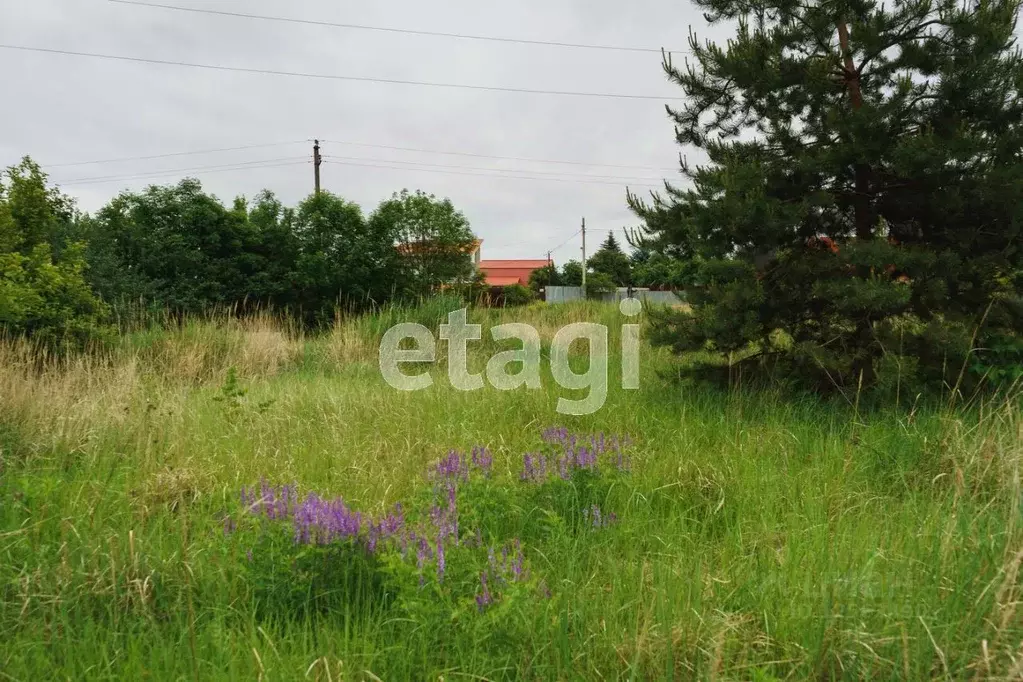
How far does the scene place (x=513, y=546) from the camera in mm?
2285

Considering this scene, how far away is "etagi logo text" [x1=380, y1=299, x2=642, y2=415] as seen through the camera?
5.23m

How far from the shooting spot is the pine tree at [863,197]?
3873 mm

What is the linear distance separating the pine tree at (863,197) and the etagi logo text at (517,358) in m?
0.92

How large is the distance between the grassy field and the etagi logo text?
2.88ft

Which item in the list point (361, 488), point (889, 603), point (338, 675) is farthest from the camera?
point (361, 488)

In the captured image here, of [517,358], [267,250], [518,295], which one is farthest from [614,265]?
[517,358]

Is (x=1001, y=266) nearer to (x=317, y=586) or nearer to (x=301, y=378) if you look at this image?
(x=317, y=586)

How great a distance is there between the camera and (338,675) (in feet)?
4.98

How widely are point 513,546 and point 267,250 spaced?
44.9 ft

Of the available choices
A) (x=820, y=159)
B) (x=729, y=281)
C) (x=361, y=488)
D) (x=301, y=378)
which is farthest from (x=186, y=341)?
(x=820, y=159)

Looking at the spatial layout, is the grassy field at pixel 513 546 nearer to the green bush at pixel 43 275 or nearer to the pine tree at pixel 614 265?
the green bush at pixel 43 275

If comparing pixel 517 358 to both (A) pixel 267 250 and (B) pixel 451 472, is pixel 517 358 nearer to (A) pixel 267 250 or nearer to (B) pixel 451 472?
(B) pixel 451 472

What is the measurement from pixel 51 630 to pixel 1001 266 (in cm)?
507

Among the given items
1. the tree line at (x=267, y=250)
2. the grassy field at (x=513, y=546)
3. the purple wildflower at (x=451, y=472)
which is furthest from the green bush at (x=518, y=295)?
the purple wildflower at (x=451, y=472)
